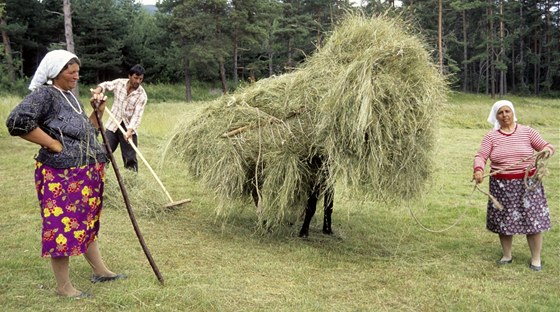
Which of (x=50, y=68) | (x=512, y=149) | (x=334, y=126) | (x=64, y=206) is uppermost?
(x=50, y=68)

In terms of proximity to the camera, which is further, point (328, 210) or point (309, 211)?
point (328, 210)

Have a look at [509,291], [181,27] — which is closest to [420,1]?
[181,27]

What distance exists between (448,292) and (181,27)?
92.2 feet

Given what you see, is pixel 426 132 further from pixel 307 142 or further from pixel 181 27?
pixel 181 27

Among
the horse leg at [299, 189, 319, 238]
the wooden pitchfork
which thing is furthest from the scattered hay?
the wooden pitchfork

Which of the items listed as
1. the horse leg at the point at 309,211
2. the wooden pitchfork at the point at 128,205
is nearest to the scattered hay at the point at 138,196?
the horse leg at the point at 309,211

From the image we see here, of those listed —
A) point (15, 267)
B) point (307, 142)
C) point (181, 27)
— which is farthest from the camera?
point (181, 27)

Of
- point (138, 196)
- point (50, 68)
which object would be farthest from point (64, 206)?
point (138, 196)

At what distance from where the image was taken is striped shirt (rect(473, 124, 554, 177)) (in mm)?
4176

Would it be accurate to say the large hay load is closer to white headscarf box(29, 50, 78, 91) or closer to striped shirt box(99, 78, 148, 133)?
striped shirt box(99, 78, 148, 133)

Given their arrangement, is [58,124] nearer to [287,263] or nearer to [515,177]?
[287,263]

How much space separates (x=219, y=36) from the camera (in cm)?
2920

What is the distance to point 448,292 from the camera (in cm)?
360

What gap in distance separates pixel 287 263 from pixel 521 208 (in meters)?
2.14
